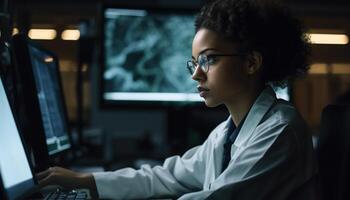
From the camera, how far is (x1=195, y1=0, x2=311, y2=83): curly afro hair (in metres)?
1.23

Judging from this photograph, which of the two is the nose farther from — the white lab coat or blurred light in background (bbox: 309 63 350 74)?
blurred light in background (bbox: 309 63 350 74)

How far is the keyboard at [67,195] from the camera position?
1.25 m

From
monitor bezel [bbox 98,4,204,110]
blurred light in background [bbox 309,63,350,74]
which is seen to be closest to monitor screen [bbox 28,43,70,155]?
monitor bezel [bbox 98,4,204,110]

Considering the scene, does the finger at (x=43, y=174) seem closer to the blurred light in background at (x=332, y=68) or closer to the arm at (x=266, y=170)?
the arm at (x=266, y=170)

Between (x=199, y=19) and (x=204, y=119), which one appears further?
(x=204, y=119)

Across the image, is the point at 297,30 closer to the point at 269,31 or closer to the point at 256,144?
the point at 269,31

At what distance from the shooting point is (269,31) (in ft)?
4.09

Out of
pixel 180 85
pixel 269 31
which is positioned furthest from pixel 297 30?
pixel 180 85

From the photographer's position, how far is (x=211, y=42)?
4.09 feet

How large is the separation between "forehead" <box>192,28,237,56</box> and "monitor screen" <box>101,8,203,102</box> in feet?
5.03

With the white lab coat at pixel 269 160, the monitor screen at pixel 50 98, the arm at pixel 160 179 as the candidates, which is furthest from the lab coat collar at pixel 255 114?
the monitor screen at pixel 50 98

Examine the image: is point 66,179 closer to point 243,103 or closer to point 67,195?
point 67,195

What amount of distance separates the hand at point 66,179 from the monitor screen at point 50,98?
0.14m

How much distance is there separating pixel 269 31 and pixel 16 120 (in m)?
0.56
